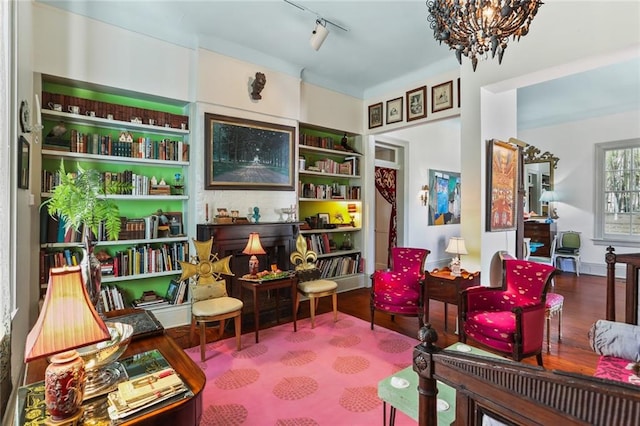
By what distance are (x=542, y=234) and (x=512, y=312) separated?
4830mm

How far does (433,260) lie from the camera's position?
6.81m

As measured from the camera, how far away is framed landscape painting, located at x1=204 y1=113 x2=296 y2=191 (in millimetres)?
3727

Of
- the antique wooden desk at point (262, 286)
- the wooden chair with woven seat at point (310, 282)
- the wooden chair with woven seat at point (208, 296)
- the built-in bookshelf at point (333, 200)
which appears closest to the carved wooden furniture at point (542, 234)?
the built-in bookshelf at point (333, 200)

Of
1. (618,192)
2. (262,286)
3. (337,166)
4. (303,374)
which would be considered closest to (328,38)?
(337,166)

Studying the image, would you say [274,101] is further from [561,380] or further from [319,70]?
[561,380]

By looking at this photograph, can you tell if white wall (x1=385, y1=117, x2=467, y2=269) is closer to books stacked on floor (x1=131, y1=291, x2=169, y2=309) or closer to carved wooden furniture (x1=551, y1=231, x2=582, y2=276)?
carved wooden furniture (x1=551, y1=231, x2=582, y2=276)

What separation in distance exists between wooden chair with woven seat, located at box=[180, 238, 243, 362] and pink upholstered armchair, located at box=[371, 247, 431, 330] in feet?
5.09

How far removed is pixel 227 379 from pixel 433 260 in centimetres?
541

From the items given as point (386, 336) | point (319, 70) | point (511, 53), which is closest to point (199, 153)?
point (319, 70)

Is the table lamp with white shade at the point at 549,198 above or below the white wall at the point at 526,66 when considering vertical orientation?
below

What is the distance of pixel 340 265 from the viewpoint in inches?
201

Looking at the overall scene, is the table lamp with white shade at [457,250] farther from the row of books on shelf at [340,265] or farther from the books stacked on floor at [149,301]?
the books stacked on floor at [149,301]

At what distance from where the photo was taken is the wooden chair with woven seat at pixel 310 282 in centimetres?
362

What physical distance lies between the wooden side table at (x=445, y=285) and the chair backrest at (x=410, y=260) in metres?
0.31
